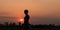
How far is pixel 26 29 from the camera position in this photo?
428 inches

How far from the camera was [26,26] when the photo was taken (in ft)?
35.7

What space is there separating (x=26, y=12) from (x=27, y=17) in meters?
0.23

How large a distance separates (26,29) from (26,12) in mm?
761

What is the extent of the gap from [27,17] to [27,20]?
0.46ft

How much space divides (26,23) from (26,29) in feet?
0.87

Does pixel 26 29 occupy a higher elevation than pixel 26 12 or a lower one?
lower

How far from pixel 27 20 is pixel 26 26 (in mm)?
272

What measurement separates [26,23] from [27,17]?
0.28m

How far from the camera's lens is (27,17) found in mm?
10969

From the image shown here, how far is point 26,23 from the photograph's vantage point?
10883 millimetres

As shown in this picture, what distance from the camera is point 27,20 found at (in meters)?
10.9

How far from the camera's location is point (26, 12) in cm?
1099
